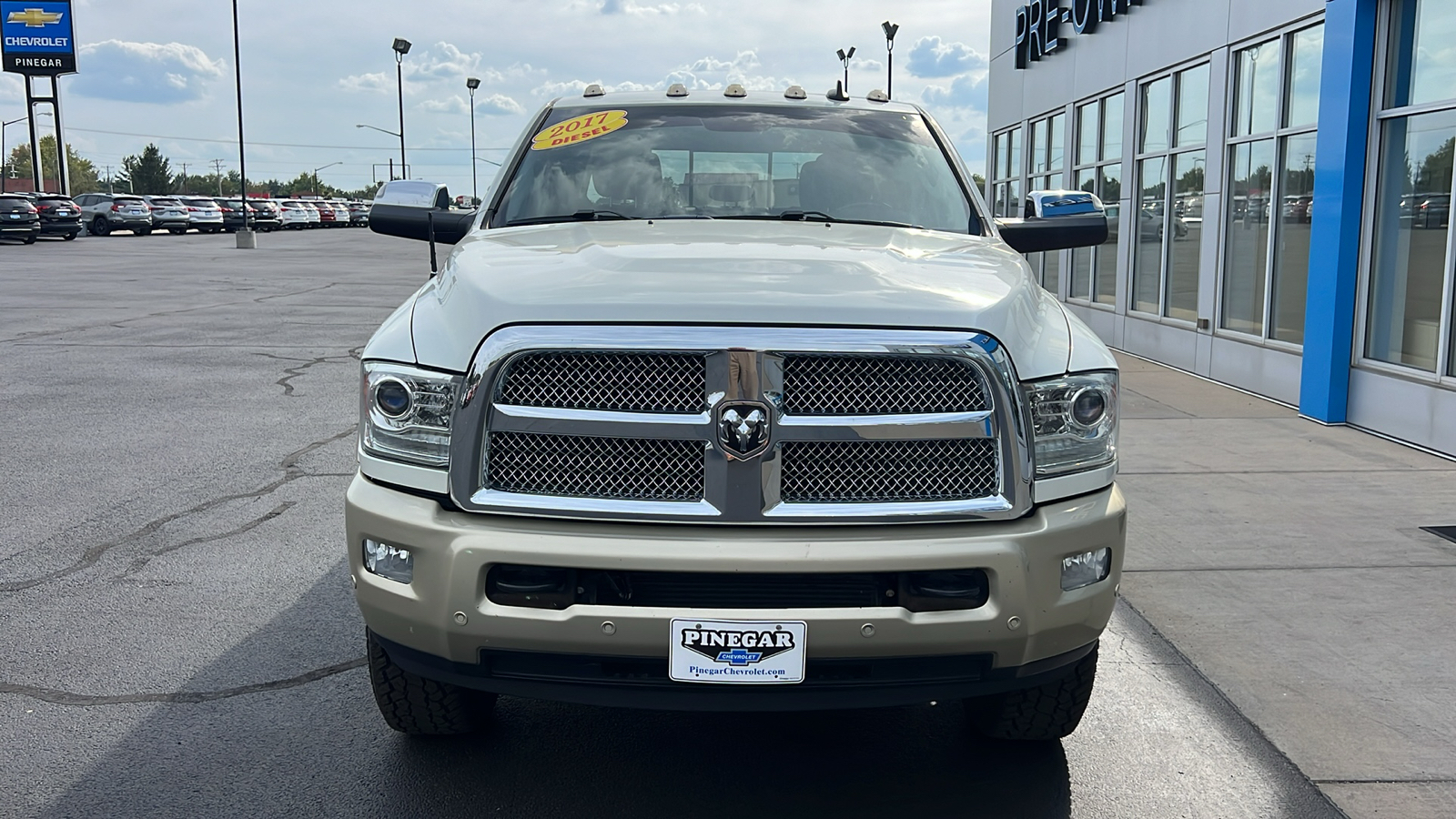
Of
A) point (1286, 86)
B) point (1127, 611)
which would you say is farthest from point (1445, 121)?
point (1127, 611)

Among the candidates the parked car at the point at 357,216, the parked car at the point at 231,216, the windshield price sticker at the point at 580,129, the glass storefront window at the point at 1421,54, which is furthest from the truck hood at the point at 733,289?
the parked car at the point at 357,216

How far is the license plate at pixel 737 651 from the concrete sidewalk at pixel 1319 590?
1661mm

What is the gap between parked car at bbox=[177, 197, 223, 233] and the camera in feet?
189

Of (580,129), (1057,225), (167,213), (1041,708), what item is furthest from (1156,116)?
(167,213)

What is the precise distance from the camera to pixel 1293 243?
10.7 metres

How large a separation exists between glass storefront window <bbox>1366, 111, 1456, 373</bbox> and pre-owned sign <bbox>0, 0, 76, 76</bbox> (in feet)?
185

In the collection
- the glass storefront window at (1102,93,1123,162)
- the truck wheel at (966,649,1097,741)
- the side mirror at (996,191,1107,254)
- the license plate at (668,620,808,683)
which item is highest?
the glass storefront window at (1102,93,1123,162)

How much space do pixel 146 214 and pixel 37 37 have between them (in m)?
8.89

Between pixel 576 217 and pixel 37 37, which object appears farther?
pixel 37 37

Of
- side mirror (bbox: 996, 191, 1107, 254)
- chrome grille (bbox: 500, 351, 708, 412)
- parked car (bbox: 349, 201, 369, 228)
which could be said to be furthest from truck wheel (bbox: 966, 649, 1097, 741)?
parked car (bbox: 349, 201, 369, 228)

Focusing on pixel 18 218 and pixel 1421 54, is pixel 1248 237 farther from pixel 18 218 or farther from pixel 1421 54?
pixel 18 218

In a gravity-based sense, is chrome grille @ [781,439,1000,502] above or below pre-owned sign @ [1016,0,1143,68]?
below

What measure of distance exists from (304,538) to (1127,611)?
11.8 feet

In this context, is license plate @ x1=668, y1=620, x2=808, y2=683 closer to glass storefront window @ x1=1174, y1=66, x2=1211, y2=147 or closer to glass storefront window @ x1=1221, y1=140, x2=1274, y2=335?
glass storefront window @ x1=1221, y1=140, x2=1274, y2=335
